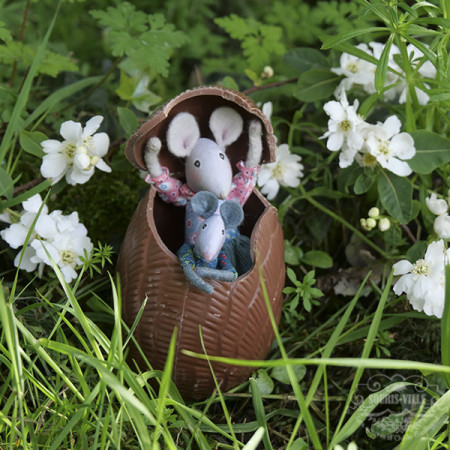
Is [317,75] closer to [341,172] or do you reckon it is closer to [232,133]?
[341,172]

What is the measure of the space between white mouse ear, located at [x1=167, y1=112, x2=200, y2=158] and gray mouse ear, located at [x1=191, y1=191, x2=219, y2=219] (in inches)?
4.9

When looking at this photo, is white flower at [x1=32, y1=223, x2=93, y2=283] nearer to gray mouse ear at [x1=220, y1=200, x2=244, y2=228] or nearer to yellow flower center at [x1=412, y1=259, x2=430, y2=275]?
gray mouse ear at [x1=220, y1=200, x2=244, y2=228]

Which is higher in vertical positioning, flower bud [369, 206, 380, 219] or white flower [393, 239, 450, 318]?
flower bud [369, 206, 380, 219]

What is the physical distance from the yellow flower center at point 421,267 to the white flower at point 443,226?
0.30 feet

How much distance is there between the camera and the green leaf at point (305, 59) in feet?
5.18

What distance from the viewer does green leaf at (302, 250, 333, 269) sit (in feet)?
4.78

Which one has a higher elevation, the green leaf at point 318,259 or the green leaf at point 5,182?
the green leaf at point 5,182

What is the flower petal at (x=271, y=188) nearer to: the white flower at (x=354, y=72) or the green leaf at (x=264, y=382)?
the white flower at (x=354, y=72)

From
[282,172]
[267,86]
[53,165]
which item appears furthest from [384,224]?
[53,165]

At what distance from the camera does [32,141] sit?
1.37 meters

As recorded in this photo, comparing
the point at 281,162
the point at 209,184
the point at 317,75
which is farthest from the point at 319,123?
the point at 209,184

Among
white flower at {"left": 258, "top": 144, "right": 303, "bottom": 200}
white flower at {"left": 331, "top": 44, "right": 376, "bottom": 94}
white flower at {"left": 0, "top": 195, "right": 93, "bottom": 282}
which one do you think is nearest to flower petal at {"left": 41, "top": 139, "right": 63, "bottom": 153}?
white flower at {"left": 0, "top": 195, "right": 93, "bottom": 282}

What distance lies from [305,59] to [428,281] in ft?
2.27

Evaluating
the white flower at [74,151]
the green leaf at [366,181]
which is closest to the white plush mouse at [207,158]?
the white flower at [74,151]
